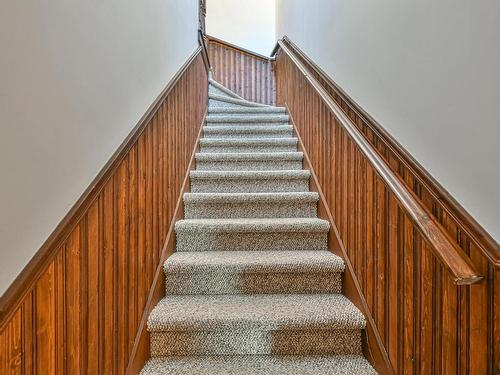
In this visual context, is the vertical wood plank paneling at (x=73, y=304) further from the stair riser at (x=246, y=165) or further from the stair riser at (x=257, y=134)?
the stair riser at (x=257, y=134)

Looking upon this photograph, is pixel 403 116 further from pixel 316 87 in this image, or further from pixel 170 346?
pixel 170 346

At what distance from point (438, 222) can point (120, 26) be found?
4.06ft

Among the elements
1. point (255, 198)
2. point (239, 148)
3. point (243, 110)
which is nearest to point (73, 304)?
point (255, 198)

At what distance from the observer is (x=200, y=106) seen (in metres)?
3.36

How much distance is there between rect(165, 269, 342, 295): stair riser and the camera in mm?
1832

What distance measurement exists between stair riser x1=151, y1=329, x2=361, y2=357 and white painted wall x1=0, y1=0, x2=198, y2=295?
0.83 meters

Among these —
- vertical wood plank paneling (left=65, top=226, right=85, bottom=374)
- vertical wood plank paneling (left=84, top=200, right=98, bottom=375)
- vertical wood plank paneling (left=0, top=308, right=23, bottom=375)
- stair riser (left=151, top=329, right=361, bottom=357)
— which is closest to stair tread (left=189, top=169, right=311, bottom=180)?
stair riser (left=151, top=329, right=361, bottom=357)

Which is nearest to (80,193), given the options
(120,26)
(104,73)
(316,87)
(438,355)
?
(104,73)

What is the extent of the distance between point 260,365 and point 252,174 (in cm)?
138

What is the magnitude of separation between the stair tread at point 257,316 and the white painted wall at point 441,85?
0.76 m

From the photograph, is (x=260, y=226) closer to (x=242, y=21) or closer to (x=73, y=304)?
(x=73, y=304)

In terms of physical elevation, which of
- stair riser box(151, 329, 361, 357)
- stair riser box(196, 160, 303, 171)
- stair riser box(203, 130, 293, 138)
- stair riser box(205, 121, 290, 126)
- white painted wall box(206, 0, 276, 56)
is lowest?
stair riser box(151, 329, 361, 357)

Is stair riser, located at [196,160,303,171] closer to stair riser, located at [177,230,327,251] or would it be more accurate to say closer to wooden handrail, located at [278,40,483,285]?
stair riser, located at [177,230,327,251]

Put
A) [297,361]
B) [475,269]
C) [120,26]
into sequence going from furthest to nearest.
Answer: [297,361] < [120,26] < [475,269]
